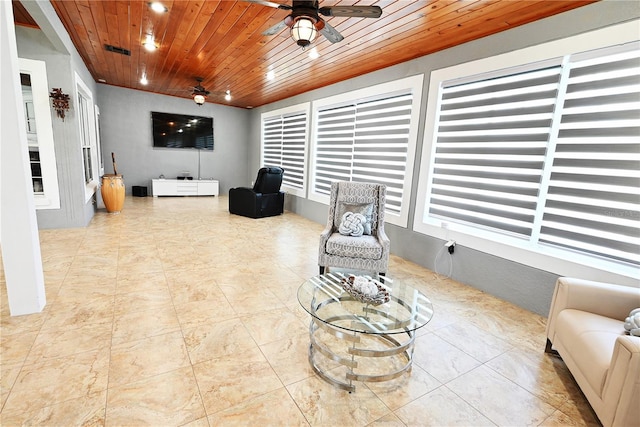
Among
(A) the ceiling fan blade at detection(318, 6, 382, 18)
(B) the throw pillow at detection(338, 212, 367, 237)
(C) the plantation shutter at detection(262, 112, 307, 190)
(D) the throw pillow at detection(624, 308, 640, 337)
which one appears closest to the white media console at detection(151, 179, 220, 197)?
(C) the plantation shutter at detection(262, 112, 307, 190)

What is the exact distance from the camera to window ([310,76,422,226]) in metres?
4.00

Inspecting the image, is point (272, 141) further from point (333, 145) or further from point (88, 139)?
point (88, 139)

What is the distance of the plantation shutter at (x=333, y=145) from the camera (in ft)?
16.8

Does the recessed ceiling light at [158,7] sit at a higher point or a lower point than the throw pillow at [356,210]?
higher

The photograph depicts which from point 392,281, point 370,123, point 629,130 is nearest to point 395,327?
point 392,281

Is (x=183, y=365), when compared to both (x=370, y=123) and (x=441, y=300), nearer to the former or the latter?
(x=441, y=300)

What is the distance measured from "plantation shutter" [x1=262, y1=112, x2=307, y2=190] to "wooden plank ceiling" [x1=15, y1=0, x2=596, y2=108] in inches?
46.9

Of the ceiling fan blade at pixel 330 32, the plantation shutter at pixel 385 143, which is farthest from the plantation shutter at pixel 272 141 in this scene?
the ceiling fan blade at pixel 330 32

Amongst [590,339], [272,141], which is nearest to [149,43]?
[272,141]

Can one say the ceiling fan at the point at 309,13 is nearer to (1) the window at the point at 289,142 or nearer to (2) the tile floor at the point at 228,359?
(2) the tile floor at the point at 228,359

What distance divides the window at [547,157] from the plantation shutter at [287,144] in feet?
11.1

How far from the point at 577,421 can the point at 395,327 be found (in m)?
1.04

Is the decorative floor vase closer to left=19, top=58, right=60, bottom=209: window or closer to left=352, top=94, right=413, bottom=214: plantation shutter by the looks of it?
left=19, top=58, right=60, bottom=209: window

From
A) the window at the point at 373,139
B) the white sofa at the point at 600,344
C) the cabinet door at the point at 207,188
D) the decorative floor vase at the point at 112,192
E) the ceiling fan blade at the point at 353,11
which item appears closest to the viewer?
the white sofa at the point at 600,344
